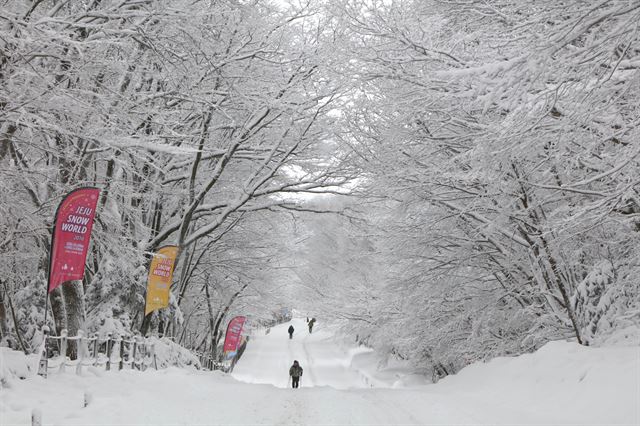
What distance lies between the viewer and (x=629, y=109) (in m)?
8.73

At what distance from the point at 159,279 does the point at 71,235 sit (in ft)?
14.3

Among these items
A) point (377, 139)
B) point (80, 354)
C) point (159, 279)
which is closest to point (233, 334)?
point (159, 279)

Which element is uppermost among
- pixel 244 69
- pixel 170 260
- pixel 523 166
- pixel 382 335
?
pixel 244 69

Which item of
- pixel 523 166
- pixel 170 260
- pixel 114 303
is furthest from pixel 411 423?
pixel 114 303

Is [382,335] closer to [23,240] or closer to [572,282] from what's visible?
[572,282]

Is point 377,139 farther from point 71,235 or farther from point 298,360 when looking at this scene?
point 298,360

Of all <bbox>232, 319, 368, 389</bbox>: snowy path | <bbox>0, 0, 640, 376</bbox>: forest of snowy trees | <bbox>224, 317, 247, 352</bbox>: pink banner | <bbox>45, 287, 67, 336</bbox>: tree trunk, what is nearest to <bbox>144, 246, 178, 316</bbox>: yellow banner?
<bbox>0, 0, 640, 376</bbox>: forest of snowy trees

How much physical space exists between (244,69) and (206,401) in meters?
7.33

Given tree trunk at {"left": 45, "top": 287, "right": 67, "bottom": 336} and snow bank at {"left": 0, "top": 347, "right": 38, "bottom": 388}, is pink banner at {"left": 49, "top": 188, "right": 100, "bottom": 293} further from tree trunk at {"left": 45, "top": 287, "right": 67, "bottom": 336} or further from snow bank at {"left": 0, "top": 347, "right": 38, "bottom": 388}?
tree trunk at {"left": 45, "top": 287, "right": 67, "bottom": 336}

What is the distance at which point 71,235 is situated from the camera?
938 centimetres

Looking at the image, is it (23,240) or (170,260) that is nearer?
(23,240)

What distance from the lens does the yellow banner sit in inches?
531

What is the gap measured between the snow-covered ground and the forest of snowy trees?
1553mm

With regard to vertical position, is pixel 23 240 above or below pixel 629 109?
below
